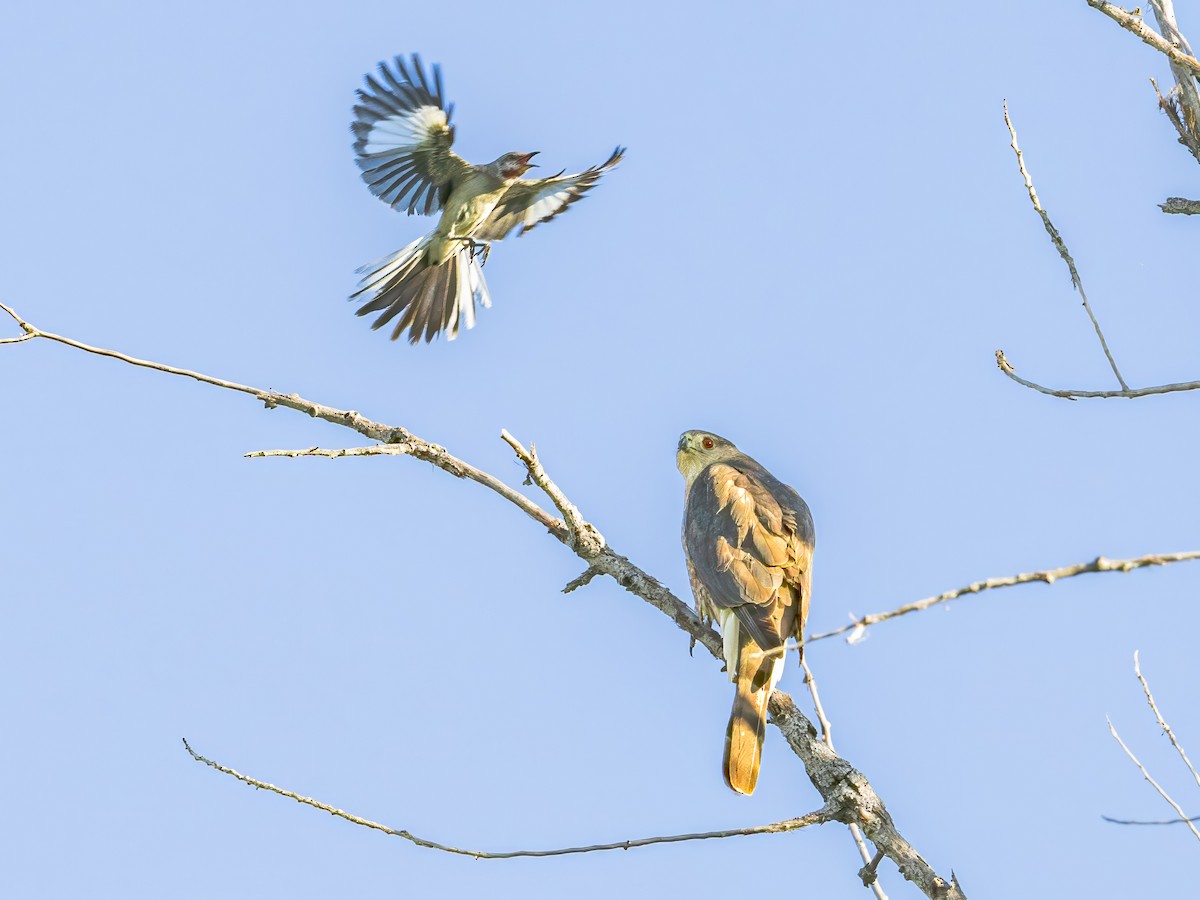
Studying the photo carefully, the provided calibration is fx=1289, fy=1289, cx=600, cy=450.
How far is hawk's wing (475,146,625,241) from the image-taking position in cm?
838

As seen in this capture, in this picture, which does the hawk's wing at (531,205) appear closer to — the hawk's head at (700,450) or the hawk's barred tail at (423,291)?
the hawk's barred tail at (423,291)

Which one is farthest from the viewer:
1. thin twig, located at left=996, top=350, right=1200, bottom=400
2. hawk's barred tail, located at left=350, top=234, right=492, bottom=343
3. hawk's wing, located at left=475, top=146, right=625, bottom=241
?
hawk's wing, located at left=475, top=146, right=625, bottom=241

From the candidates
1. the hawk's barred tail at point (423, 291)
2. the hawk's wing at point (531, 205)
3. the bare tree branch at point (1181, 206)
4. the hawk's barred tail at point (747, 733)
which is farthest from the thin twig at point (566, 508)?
the hawk's wing at point (531, 205)

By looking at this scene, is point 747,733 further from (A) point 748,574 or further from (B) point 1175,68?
(B) point 1175,68

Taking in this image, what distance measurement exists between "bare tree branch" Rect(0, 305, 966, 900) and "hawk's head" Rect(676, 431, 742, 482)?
1.83m

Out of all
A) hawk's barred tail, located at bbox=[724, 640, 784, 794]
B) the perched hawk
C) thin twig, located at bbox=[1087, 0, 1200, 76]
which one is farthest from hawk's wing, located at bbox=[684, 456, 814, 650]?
thin twig, located at bbox=[1087, 0, 1200, 76]

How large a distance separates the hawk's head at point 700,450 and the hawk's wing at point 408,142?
2.44 metres

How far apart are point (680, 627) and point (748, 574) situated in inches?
18.4

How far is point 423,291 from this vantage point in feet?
25.1

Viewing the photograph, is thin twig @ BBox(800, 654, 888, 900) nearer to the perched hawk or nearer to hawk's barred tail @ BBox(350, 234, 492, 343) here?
the perched hawk

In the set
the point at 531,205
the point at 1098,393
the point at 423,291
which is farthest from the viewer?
the point at 531,205

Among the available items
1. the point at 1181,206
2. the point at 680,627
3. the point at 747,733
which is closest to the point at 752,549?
the point at 680,627

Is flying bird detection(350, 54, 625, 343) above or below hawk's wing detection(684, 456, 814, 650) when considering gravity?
above

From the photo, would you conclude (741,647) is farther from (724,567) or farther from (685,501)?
(685,501)
